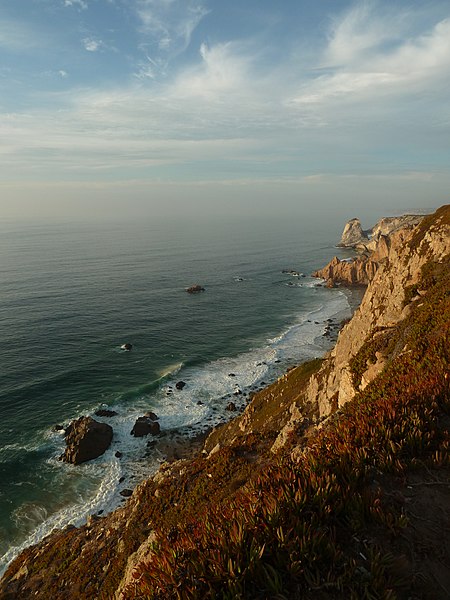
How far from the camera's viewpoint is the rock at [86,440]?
38.0m

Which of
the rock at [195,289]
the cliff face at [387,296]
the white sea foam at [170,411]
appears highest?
the cliff face at [387,296]

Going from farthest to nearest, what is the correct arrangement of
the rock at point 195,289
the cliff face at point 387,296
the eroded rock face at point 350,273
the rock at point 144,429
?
the eroded rock face at point 350,273
the rock at point 195,289
the rock at point 144,429
the cliff face at point 387,296

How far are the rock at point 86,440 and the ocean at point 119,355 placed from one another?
2.97 feet

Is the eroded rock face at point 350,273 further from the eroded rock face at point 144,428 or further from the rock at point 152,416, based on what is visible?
the eroded rock face at point 144,428

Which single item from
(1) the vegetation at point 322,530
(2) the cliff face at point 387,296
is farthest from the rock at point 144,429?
(1) the vegetation at point 322,530

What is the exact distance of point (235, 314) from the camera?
8375 cm

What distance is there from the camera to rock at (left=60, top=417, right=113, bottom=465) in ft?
125

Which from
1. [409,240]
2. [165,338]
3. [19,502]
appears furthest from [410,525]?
[165,338]

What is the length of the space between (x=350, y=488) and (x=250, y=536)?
2.16 meters

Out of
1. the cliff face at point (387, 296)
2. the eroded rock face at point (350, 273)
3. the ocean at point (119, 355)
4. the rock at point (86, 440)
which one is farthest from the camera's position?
the eroded rock face at point (350, 273)

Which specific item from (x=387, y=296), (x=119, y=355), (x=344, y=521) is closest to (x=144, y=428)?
(x=119, y=355)

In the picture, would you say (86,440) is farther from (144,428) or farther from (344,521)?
(344,521)

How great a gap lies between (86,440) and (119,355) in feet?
76.2

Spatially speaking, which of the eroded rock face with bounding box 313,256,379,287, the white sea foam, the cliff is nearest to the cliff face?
the cliff
